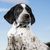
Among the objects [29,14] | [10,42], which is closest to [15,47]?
[10,42]

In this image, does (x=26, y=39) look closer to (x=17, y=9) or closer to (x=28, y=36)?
(x=28, y=36)

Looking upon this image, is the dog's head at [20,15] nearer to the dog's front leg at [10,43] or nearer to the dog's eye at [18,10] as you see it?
the dog's eye at [18,10]

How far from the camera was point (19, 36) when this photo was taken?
8961mm

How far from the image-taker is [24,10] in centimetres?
917

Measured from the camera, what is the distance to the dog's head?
29.5 ft

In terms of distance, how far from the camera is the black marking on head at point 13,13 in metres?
9.23

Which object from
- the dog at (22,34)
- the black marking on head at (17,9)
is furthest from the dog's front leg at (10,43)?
the black marking on head at (17,9)

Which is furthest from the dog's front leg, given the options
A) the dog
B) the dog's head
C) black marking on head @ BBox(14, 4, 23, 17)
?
black marking on head @ BBox(14, 4, 23, 17)

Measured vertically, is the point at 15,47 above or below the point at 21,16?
below

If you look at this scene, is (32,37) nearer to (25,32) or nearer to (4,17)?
(25,32)

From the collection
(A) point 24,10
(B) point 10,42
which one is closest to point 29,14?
(A) point 24,10

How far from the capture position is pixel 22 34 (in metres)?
9.01

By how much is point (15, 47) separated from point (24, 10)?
861 millimetres

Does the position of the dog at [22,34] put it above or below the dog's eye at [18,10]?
below
